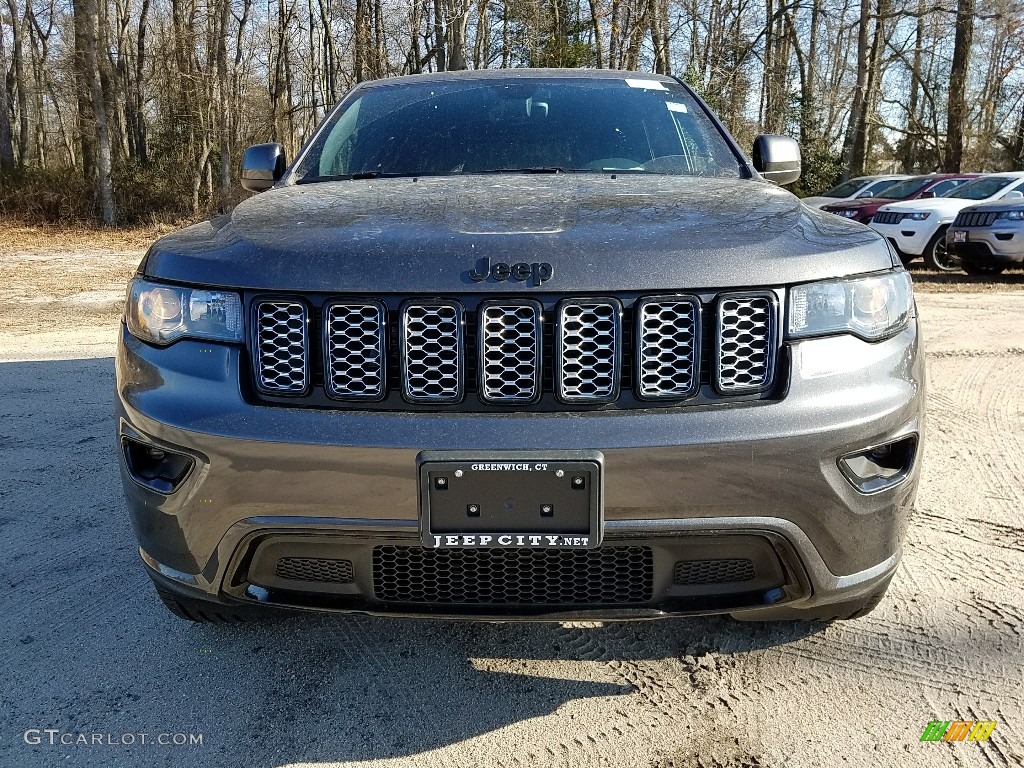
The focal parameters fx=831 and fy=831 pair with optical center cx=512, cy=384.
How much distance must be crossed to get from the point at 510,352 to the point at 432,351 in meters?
0.17

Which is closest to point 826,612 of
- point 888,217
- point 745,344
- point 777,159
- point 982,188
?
point 745,344

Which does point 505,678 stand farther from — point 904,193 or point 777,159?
point 904,193

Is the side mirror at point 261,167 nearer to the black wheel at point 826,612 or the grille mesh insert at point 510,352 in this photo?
the grille mesh insert at point 510,352

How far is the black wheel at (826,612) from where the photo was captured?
201 centimetres

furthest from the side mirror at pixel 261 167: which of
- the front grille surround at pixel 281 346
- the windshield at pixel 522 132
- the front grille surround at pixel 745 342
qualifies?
the front grille surround at pixel 745 342

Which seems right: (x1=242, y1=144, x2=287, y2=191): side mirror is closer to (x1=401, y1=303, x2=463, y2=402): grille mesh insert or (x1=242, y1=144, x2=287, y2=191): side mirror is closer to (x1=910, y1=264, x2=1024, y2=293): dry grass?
(x1=401, y1=303, x2=463, y2=402): grille mesh insert

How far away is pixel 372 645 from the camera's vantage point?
2.41 meters

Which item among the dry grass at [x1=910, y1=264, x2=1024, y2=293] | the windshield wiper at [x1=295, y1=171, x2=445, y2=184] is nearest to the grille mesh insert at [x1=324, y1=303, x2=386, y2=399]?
the windshield wiper at [x1=295, y1=171, x2=445, y2=184]

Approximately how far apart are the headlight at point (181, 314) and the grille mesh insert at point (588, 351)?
2.45ft

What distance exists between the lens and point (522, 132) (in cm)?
310

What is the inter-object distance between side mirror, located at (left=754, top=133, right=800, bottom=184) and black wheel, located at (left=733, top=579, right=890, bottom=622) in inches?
69.1

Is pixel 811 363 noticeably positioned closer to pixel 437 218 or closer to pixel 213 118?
pixel 437 218

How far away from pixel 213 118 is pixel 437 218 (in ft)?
87.8

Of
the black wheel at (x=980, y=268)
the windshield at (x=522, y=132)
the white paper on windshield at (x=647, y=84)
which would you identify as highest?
the white paper on windshield at (x=647, y=84)
